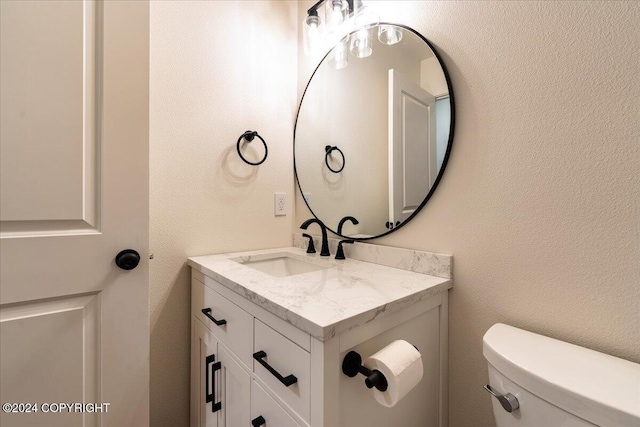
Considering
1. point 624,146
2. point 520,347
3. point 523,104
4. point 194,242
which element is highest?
point 523,104

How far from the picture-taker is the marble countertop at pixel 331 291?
66 cm

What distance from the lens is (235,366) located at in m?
0.95

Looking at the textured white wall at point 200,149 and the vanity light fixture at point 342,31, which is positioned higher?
the vanity light fixture at point 342,31

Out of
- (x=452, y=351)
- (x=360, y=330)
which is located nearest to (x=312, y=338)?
(x=360, y=330)

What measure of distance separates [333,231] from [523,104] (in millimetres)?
858

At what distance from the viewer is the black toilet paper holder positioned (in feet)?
2.06

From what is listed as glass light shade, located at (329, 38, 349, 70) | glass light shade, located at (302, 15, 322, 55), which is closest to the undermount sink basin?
glass light shade, located at (329, 38, 349, 70)

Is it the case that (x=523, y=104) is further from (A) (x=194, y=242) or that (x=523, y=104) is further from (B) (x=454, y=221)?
(A) (x=194, y=242)

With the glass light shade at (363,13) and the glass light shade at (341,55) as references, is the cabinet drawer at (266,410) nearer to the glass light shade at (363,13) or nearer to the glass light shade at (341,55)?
the glass light shade at (341,55)

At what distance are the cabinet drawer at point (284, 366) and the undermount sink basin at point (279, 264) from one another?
0.52 m

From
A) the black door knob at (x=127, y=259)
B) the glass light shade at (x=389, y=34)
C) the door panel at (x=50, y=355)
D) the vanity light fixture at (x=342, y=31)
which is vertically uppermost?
the vanity light fixture at (x=342, y=31)

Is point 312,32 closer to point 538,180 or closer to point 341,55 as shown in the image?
point 341,55

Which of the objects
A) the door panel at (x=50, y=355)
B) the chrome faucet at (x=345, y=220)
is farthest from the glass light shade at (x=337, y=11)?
the door panel at (x=50, y=355)

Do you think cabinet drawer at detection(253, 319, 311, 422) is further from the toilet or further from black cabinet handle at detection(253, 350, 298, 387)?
the toilet
